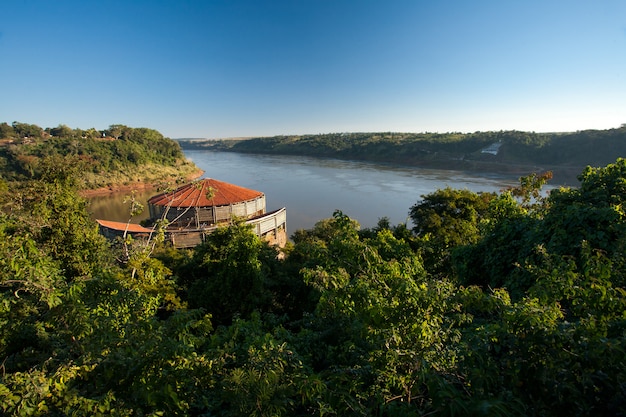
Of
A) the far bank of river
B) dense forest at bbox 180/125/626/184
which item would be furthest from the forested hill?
the far bank of river

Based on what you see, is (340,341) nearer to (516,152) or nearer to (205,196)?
(205,196)

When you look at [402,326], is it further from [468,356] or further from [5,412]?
[5,412]

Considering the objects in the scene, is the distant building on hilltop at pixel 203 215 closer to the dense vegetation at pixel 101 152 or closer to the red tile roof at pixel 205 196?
the red tile roof at pixel 205 196

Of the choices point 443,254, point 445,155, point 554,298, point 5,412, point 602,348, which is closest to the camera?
point 602,348

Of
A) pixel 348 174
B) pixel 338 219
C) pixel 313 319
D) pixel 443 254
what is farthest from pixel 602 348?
pixel 348 174

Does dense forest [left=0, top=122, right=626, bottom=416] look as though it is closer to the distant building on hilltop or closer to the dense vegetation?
the distant building on hilltop

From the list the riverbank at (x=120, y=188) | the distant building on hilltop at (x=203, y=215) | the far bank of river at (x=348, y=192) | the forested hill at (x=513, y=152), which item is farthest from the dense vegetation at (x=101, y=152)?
the forested hill at (x=513, y=152)

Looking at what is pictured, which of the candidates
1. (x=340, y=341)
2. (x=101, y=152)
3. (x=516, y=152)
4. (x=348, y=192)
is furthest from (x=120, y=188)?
(x=516, y=152)
